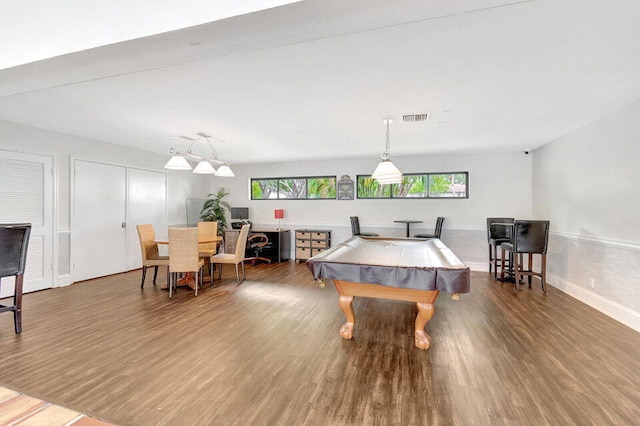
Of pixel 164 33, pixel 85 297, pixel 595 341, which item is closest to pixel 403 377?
pixel 595 341

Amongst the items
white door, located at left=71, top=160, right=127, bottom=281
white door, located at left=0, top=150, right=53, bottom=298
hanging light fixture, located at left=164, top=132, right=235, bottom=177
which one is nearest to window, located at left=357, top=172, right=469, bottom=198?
hanging light fixture, located at left=164, top=132, right=235, bottom=177

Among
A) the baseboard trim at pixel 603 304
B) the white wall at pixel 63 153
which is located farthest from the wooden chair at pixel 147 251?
the baseboard trim at pixel 603 304

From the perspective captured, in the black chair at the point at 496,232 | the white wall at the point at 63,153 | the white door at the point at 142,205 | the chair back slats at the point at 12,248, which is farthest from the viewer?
the white door at the point at 142,205

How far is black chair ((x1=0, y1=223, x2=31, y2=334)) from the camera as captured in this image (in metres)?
2.76

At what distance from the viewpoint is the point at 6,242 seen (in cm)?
277

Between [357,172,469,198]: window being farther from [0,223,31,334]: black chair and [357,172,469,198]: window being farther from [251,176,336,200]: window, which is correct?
[0,223,31,334]: black chair

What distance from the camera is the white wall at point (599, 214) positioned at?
3.07 m

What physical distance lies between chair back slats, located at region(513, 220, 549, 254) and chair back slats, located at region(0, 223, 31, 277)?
6.31m

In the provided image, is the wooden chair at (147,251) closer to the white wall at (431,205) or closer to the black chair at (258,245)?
the black chair at (258,245)

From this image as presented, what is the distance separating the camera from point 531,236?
4.25 meters

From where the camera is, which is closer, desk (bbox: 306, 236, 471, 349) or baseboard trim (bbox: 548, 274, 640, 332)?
desk (bbox: 306, 236, 471, 349)

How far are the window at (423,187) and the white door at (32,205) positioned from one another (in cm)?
586

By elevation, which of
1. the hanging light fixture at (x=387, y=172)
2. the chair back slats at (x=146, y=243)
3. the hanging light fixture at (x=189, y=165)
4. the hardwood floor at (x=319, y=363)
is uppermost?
the hanging light fixture at (x=189, y=165)

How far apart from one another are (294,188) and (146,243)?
149 inches
